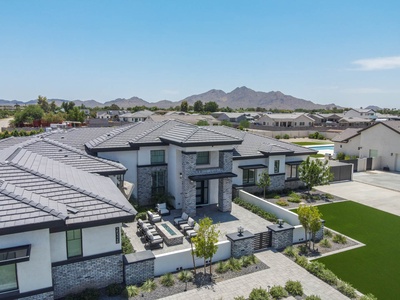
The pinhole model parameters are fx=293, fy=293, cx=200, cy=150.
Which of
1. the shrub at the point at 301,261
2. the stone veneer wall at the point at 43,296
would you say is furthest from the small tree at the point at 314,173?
the stone veneer wall at the point at 43,296

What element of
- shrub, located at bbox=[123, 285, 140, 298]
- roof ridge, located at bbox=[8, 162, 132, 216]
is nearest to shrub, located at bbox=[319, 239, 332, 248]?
shrub, located at bbox=[123, 285, 140, 298]

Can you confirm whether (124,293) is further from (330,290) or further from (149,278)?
(330,290)

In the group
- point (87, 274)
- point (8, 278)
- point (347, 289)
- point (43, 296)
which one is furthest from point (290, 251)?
point (8, 278)

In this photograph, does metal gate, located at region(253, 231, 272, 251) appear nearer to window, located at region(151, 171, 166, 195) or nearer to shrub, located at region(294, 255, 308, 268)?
shrub, located at region(294, 255, 308, 268)

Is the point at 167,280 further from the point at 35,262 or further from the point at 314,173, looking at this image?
the point at 314,173

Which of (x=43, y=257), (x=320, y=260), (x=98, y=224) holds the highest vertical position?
(x=98, y=224)

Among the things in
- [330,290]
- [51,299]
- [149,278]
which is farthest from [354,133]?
[51,299]

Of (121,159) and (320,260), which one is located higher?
(121,159)
